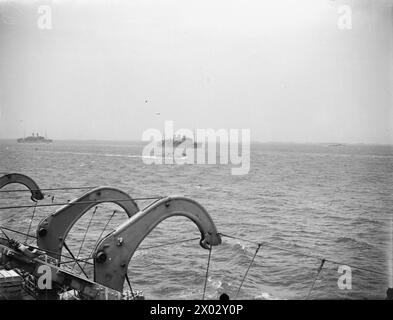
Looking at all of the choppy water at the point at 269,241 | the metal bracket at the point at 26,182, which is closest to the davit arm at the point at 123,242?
the choppy water at the point at 269,241

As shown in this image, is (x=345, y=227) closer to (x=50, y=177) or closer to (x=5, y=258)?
(x=5, y=258)

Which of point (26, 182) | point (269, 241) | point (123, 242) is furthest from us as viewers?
point (269, 241)

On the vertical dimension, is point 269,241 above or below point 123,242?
below

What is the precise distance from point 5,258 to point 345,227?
3903 centimetres

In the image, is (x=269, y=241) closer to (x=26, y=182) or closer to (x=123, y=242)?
(x=26, y=182)

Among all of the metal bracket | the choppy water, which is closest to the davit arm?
the choppy water

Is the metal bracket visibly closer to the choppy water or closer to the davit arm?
the choppy water

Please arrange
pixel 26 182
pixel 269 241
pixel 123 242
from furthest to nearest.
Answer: pixel 269 241 < pixel 26 182 < pixel 123 242

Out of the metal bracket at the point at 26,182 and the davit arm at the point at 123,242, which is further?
the metal bracket at the point at 26,182

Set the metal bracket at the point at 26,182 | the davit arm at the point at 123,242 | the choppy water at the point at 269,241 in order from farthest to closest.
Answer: the choppy water at the point at 269,241 → the metal bracket at the point at 26,182 → the davit arm at the point at 123,242

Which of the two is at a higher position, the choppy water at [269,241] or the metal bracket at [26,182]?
the metal bracket at [26,182]

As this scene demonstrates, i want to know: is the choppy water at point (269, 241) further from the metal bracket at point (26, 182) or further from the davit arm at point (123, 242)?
the davit arm at point (123, 242)

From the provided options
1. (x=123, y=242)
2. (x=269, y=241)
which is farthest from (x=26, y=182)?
(x=269, y=241)

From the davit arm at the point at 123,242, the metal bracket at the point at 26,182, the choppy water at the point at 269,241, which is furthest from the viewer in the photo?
the choppy water at the point at 269,241
